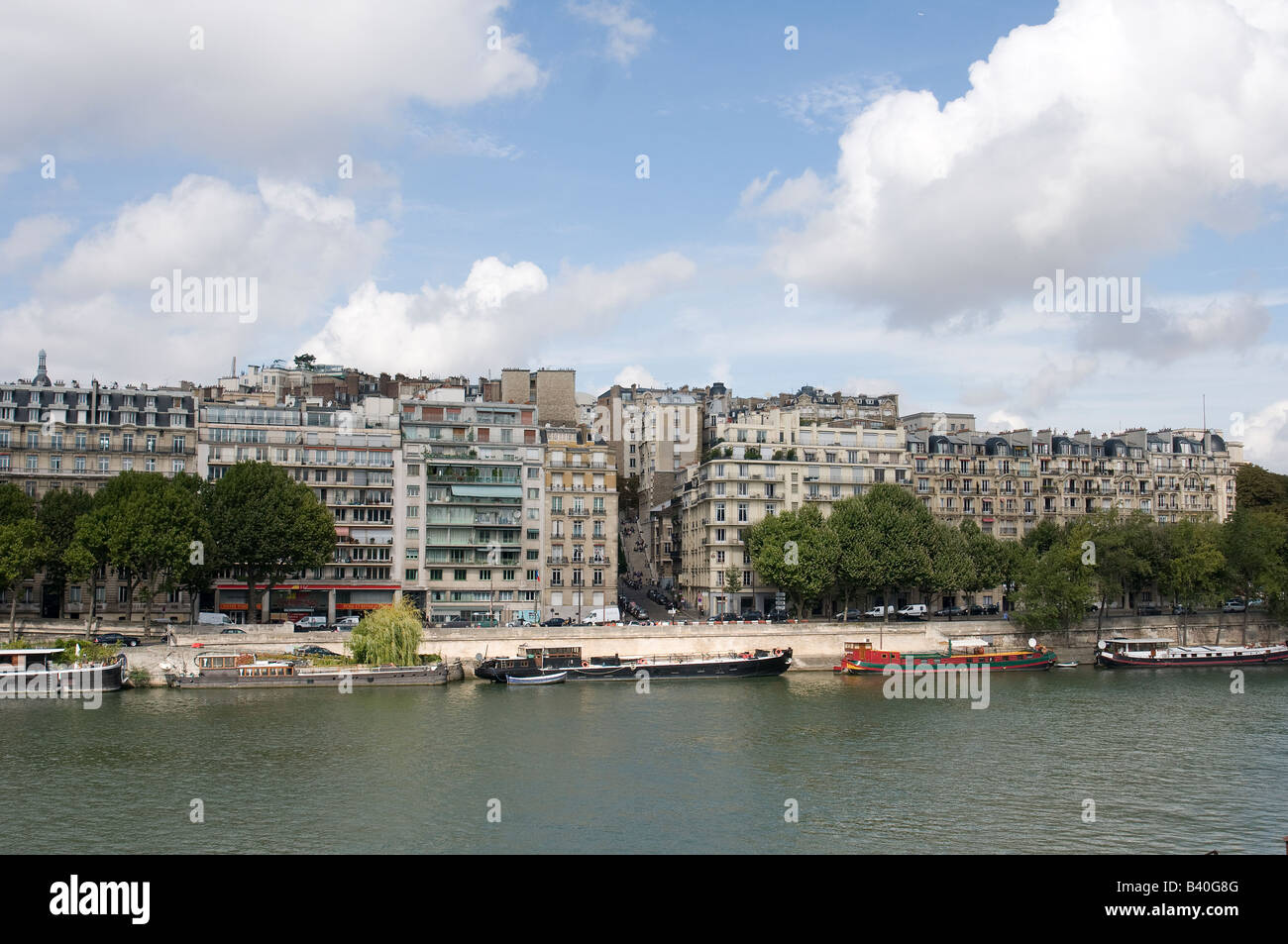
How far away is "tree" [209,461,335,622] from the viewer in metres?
71.7

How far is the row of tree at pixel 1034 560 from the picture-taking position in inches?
3044

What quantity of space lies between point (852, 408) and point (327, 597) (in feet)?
224

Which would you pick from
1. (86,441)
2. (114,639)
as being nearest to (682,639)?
(114,639)

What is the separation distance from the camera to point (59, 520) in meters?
72.8

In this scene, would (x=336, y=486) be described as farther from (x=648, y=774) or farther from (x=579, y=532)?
(x=648, y=774)

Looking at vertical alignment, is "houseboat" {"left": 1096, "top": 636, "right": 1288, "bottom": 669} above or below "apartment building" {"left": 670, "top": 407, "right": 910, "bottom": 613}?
below

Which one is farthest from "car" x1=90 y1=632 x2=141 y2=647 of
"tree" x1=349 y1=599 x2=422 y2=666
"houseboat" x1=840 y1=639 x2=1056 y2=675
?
"houseboat" x1=840 y1=639 x2=1056 y2=675

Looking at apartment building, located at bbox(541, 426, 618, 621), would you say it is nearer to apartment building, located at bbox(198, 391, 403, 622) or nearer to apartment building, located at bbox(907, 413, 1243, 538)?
apartment building, located at bbox(198, 391, 403, 622)

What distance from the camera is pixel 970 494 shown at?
335 ft

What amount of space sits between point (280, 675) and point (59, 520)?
2169 centimetres

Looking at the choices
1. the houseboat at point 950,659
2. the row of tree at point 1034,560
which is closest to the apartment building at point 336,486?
the row of tree at point 1034,560

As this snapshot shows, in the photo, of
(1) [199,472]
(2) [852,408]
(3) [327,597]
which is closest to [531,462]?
(3) [327,597]

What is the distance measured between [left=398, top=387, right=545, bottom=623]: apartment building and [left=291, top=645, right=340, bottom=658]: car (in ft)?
45.6
